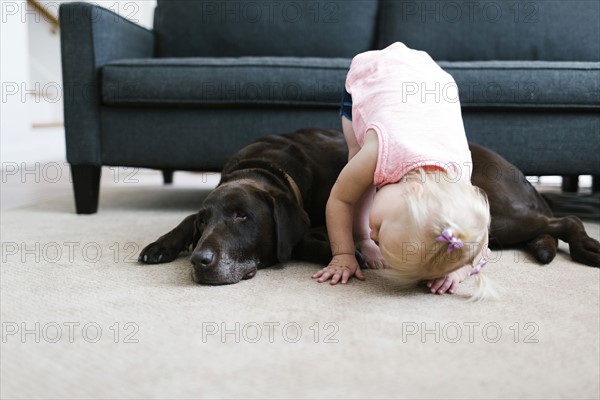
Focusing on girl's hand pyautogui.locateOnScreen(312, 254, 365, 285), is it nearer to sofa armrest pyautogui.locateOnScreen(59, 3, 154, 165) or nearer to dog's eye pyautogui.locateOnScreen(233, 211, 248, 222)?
dog's eye pyautogui.locateOnScreen(233, 211, 248, 222)

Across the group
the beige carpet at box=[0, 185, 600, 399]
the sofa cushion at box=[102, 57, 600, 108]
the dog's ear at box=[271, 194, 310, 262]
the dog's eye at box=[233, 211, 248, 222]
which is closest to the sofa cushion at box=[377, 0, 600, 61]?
the sofa cushion at box=[102, 57, 600, 108]

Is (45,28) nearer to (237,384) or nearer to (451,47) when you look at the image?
(451,47)

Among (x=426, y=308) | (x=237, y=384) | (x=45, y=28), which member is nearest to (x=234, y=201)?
(x=426, y=308)

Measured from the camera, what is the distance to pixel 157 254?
5.17 feet

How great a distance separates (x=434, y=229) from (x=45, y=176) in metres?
3.59

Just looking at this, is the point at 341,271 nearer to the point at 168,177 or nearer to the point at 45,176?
the point at 168,177

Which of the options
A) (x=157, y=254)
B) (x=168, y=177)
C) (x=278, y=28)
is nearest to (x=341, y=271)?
(x=157, y=254)

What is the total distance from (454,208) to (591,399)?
42 cm

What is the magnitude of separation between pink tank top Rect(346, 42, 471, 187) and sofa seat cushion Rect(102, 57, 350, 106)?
0.44m

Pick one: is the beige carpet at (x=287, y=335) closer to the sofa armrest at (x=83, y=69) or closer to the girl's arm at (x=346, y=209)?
the girl's arm at (x=346, y=209)

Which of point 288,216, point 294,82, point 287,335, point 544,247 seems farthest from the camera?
point 294,82

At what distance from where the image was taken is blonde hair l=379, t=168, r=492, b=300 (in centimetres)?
112

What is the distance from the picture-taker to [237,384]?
85 cm

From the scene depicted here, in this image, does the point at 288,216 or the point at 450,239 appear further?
the point at 288,216
